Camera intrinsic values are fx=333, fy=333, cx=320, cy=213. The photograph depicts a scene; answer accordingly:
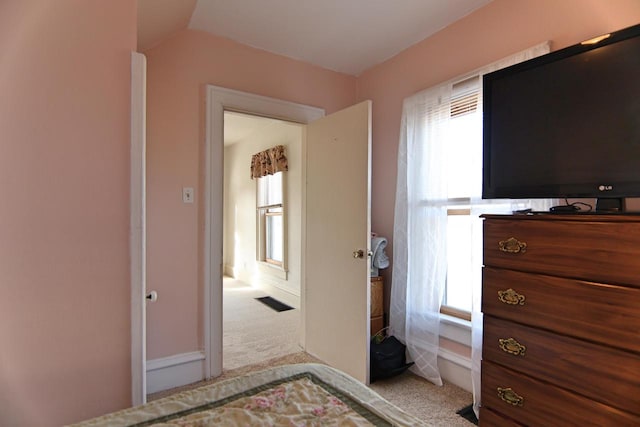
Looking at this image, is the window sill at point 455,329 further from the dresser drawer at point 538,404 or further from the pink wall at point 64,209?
the pink wall at point 64,209

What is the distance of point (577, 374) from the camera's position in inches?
46.0

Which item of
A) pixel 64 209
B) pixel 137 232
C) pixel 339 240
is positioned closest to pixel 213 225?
pixel 339 240

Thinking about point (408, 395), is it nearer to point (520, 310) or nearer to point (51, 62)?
point (520, 310)

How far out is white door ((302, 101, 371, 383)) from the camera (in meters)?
2.29

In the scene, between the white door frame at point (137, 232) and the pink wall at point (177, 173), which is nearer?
the white door frame at point (137, 232)

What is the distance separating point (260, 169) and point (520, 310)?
4200mm

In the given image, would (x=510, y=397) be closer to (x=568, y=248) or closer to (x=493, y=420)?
(x=493, y=420)

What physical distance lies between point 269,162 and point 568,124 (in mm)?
3850

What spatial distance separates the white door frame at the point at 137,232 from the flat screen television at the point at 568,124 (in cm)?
158

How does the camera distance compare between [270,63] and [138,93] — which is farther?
[270,63]

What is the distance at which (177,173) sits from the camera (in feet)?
7.56

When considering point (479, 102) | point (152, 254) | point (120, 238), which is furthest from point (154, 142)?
point (479, 102)

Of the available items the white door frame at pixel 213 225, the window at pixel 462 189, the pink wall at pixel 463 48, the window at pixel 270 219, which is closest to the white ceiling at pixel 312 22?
the pink wall at pixel 463 48

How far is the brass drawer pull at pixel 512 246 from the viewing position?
1.33m
